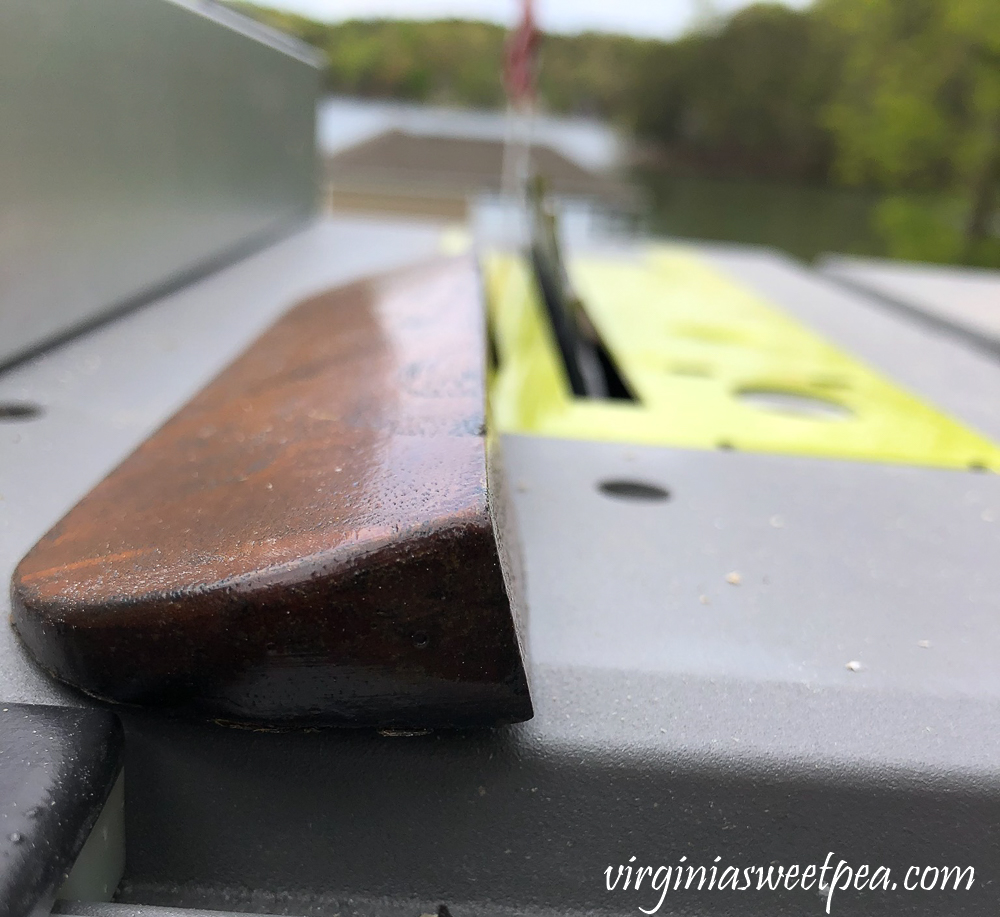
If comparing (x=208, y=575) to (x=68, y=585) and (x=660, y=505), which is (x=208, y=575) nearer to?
(x=68, y=585)

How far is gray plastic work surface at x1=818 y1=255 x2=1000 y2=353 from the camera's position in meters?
2.65

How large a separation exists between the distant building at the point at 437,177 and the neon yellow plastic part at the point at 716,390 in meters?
5.67

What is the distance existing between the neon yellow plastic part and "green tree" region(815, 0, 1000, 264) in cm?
1148

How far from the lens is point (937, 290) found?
3.27 m

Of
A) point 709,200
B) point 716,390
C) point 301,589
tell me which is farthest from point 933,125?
point 301,589

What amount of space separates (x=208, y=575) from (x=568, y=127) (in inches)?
655

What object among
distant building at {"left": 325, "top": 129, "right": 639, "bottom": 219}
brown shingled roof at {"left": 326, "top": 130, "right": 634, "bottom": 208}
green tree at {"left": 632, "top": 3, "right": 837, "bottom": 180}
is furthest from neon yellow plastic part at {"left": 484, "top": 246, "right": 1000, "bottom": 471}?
green tree at {"left": 632, "top": 3, "right": 837, "bottom": 180}

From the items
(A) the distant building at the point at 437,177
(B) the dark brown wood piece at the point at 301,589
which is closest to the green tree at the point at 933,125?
(A) the distant building at the point at 437,177

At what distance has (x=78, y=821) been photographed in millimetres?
→ 612

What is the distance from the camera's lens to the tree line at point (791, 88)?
7450 millimetres

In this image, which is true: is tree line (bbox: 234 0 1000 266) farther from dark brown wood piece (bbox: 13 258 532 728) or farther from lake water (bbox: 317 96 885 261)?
dark brown wood piece (bbox: 13 258 532 728)

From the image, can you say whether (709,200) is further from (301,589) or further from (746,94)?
(301,589)

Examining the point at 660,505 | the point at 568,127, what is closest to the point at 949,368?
the point at 660,505

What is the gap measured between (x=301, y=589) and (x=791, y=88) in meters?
26.4
